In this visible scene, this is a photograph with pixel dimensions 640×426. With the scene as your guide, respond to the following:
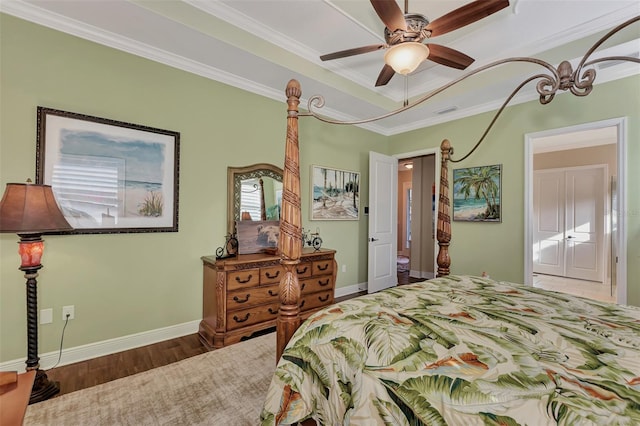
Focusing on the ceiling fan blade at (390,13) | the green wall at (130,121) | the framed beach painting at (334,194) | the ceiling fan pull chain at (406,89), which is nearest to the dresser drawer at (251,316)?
the green wall at (130,121)

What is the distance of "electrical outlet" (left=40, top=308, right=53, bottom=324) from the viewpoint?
2.18 metres

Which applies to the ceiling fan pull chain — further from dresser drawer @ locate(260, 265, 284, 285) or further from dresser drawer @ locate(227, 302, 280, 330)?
dresser drawer @ locate(227, 302, 280, 330)

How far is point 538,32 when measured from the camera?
2.79m

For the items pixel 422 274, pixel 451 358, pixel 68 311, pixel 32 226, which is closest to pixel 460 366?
pixel 451 358

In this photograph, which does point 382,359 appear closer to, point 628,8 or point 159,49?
point 159,49

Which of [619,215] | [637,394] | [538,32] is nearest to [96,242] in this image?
[637,394]

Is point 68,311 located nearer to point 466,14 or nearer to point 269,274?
point 269,274

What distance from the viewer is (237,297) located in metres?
2.68

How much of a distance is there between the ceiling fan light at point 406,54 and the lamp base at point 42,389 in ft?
10.7

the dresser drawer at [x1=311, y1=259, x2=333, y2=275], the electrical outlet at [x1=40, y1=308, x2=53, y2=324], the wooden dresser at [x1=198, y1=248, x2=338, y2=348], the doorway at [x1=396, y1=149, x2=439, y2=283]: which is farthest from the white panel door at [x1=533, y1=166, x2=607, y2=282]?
the electrical outlet at [x1=40, y1=308, x2=53, y2=324]

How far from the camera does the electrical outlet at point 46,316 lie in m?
2.18

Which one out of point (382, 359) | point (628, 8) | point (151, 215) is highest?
point (628, 8)

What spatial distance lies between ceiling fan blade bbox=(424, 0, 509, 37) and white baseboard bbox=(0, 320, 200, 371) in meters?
3.39

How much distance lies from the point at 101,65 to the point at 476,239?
15.3ft
